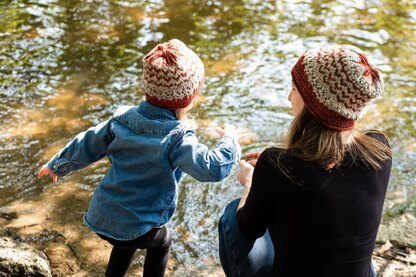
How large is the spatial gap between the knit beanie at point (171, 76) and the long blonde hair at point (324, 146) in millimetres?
459

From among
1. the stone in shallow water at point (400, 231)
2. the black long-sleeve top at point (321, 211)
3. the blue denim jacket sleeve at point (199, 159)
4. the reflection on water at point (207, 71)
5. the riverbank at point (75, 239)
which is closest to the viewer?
the black long-sleeve top at point (321, 211)

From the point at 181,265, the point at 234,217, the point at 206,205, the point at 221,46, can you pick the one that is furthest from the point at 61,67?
the point at 234,217

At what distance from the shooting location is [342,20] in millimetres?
→ 5820

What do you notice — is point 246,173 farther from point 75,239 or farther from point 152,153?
point 75,239

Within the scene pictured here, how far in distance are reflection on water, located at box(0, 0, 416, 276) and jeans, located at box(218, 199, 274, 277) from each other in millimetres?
615

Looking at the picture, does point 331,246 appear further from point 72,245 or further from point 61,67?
point 61,67

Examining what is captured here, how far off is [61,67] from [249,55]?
1.77 meters

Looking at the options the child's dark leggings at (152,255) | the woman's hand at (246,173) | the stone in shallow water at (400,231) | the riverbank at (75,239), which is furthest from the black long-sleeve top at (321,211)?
the stone in shallow water at (400,231)

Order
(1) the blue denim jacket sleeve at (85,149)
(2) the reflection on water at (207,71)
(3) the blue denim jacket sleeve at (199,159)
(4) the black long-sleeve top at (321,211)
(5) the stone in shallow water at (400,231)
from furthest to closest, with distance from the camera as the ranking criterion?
(2) the reflection on water at (207,71) → (5) the stone in shallow water at (400,231) → (1) the blue denim jacket sleeve at (85,149) → (3) the blue denim jacket sleeve at (199,159) → (4) the black long-sleeve top at (321,211)

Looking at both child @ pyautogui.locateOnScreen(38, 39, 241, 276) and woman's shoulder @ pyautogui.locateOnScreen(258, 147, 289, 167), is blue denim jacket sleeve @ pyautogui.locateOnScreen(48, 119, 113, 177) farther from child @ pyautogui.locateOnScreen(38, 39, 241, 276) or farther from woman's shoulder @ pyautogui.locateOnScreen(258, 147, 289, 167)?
woman's shoulder @ pyautogui.locateOnScreen(258, 147, 289, 167)

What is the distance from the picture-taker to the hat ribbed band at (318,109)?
179 centimetres

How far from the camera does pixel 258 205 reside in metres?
1.87

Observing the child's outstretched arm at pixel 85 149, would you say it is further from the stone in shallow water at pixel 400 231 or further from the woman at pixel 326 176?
the stone in shallow water at pixel 400 231

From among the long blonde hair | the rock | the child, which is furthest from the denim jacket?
the rock
